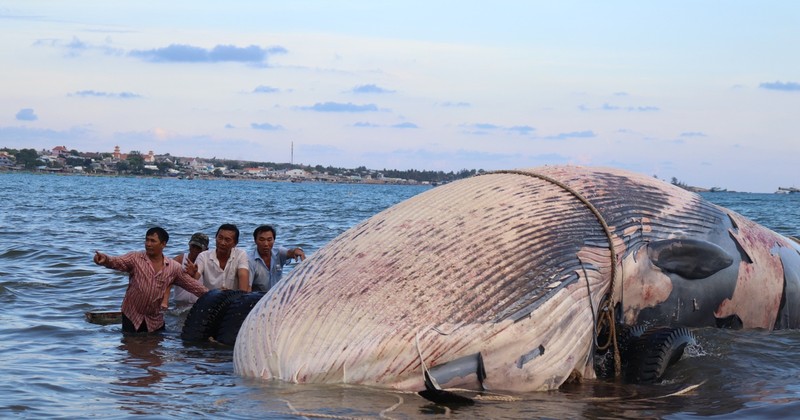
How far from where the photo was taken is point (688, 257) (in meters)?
7.46

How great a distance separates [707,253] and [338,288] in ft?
9.36

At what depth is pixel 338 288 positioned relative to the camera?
21.2 ft

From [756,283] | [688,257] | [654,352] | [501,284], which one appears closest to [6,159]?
[756,283]

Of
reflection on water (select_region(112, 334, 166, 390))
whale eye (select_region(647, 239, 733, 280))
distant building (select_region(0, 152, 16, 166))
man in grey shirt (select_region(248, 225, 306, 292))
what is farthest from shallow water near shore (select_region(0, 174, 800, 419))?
distant building (select_region(0, 152, 16, 166))

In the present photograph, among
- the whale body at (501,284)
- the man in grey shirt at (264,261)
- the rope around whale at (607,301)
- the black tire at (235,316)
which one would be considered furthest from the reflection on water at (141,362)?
the rope around whale at (607,301)

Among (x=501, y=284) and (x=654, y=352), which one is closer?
(x=501, y=284)

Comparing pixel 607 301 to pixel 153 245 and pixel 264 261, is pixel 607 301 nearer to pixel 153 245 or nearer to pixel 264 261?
pixel 153 245

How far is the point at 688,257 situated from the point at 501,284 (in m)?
1.76

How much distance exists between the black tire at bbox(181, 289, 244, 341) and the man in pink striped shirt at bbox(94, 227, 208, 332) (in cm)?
75

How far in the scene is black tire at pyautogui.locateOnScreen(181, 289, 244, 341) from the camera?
29.1ft

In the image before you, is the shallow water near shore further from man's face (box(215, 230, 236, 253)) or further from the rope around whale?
man's face (box(215, 230, 236, 253))

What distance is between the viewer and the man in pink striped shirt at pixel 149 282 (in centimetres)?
987

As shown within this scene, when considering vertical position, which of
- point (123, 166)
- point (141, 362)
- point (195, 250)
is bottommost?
point (141, 362)

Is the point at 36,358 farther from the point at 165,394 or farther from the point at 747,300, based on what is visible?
the point at 747,300
